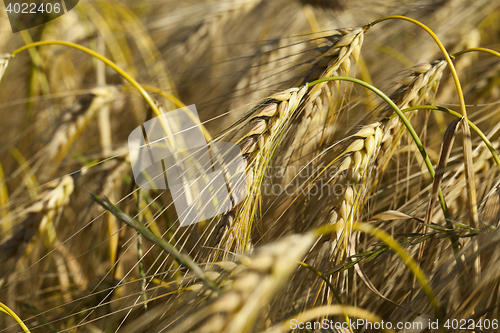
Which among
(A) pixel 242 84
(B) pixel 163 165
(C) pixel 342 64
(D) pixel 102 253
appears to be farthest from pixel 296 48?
(D) pixel 102 253

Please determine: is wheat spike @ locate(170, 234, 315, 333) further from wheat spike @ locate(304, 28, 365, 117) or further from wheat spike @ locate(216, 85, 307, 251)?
wheat spike @ locate(304, 28, 365, 117)

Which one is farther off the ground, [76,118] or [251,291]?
[76,118]

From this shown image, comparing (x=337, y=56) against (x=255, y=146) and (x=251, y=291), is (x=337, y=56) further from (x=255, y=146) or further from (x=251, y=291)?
(x=251, y=291)

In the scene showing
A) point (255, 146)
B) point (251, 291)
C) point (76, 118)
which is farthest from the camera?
point (76, 118)

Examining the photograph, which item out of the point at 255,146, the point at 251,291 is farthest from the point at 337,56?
the point at 251,291

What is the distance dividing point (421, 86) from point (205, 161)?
1.08 feet

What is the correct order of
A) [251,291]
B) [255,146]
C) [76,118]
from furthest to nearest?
[76,118] → [255,146] → [251,291]

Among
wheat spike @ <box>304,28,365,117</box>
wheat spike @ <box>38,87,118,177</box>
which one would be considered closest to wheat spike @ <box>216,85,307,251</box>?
wheat spike @ <box>304,28,365,117</box>

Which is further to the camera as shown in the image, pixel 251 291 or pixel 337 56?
pixel 337 56

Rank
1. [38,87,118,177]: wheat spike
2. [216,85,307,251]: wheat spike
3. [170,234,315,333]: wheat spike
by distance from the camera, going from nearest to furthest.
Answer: [170,234,315,333]: wheat spike, [216,85,307,251]: wheat spike, [38,87,118,177]: wheat spike

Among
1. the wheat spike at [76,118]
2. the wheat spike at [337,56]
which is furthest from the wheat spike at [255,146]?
the wheat spike at [76,118]

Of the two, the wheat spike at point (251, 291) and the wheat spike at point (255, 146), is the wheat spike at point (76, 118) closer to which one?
the wheat spike at point (255, 146)

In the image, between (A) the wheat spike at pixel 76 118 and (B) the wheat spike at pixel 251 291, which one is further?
(A) the wheat spike at pixel 76 118

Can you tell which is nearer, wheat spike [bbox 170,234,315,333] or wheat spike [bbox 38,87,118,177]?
wheat spike [bbox 170,234,315,333]
